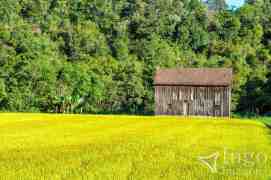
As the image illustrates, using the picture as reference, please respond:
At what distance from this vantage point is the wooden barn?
71.6 meters

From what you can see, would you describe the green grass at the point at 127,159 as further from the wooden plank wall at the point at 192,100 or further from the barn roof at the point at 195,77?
the barn roof at the point at 195,77

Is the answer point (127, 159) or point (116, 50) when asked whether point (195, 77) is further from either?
point (127, 159)

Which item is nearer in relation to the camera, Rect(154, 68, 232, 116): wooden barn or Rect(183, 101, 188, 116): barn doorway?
Rect(154, 68, 232, 116): wooden barn

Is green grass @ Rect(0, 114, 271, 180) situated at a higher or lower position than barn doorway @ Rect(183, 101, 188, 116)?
higher

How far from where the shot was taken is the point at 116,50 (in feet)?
365

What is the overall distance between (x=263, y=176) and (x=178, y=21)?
121941 millimetres

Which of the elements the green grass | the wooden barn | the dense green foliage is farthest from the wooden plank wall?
the green grass

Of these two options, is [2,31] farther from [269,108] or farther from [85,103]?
[269,108]

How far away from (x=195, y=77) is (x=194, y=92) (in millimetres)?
2082

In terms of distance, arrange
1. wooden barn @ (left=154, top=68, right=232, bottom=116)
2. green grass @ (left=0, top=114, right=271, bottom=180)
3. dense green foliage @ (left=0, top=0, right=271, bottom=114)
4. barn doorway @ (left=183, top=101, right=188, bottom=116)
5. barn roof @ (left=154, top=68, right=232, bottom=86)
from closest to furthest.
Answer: green grass @ (left=0, top=114, right=271, bottom=180)
wooden barn @ (left=154, top=68, right=232, bottom=116)
barn roof @ (left=154, top=68, right=232, bottom=86)
barn doorway @ (left=183, top=101, right=188, bottom=116)
dense green foliage @ (left=0, top=0, right=271, bottom=114)

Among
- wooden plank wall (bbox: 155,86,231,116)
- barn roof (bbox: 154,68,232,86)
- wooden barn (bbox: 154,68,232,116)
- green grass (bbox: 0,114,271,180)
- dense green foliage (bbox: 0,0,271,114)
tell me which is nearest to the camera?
green grass (bbox: 0,114,271,180)

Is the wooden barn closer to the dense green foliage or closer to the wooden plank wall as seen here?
the wooden plank wall

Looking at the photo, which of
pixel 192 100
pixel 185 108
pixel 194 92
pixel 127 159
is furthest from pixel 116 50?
pixel 127 159

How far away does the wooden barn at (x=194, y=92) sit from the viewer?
71.6m
